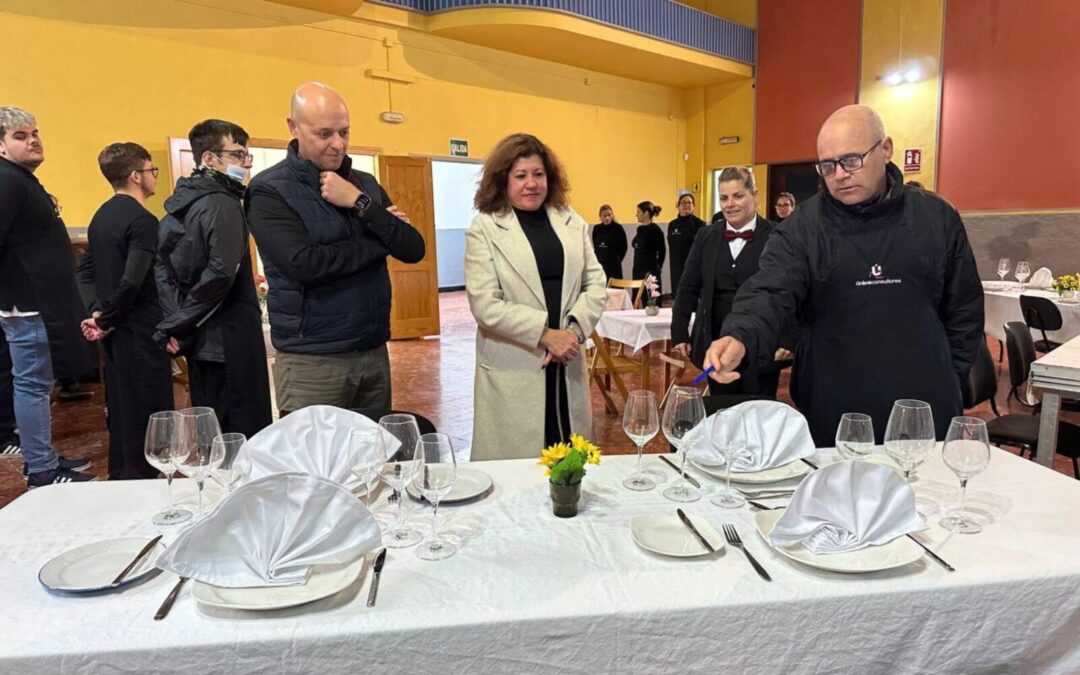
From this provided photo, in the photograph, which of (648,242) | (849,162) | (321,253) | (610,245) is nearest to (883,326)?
(849,162)

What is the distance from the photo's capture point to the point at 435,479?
49.9 inches

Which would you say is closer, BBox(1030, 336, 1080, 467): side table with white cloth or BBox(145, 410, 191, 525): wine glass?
BBox(145, 410, 191, 525): wine glass

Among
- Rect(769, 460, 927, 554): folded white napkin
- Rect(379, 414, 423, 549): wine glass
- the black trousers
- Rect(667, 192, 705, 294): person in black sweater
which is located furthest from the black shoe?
Rect(667, 192, 705, 294): person in black sweater

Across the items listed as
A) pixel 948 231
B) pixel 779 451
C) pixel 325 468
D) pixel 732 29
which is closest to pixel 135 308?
pixel 325 468

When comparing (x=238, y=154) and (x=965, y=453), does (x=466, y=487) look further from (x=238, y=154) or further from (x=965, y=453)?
(x=238, y=154)

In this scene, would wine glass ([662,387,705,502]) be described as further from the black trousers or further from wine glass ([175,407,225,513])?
the black trousers

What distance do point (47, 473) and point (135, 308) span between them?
3.30 ft

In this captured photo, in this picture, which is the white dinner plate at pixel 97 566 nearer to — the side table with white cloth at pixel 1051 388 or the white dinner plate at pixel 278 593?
the white dinner plate at pixel 278 593

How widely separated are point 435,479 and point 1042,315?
514 centimetres

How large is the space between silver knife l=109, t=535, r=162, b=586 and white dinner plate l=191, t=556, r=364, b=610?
13 cm

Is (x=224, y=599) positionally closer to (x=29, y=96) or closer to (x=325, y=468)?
(x=325, y=468)

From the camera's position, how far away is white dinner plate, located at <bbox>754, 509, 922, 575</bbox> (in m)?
1.16

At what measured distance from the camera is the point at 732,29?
36.7ft

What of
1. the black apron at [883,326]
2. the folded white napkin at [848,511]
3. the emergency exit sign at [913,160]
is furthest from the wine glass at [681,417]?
the emergency exit sign at [913,160]
